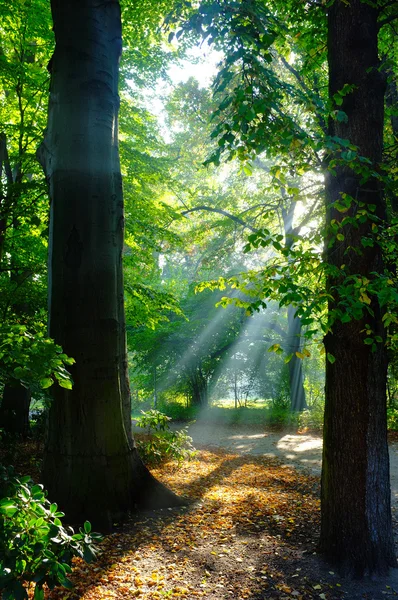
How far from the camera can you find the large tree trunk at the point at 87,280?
4.41m

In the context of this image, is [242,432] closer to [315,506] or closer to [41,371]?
[315,506]

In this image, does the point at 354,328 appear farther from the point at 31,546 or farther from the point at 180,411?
the point at 180,411

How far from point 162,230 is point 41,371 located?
6.89 metres

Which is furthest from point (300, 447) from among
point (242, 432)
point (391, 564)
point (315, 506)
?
point (391, 564)

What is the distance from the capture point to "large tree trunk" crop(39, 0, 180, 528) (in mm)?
4406

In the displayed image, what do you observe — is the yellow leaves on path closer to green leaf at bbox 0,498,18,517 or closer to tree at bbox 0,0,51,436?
green leaf at bbox 0,498,18,517

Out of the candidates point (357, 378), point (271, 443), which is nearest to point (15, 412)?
point (271, 443)

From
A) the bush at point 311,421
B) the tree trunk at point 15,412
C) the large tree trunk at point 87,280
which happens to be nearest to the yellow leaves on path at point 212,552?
the large tree trunk at point 87,280

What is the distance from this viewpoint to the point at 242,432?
14.1m

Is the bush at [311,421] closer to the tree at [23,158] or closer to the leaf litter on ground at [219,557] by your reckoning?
the leaf litter on ground at [219,557]

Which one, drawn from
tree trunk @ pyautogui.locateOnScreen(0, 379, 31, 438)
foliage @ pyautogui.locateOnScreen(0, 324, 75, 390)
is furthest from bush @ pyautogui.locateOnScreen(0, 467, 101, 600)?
tree trunk @ pyautogui.locateOnScreen(0, 379, 31, 438)

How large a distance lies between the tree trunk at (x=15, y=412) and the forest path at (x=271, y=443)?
4301 millimetres

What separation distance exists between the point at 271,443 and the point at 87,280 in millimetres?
8645

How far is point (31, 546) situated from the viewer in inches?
64.1
